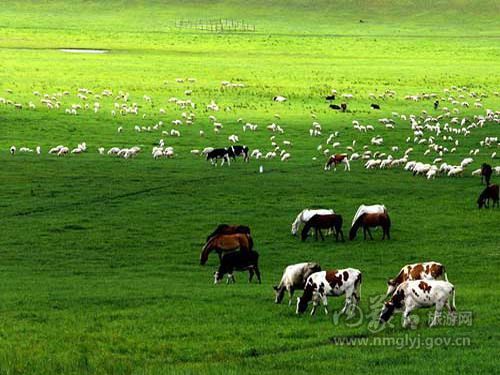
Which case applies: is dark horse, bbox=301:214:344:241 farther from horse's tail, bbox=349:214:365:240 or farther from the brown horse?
the brown horse

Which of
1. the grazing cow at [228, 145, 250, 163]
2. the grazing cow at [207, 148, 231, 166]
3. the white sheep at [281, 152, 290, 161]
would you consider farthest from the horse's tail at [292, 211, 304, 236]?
the white sheep at [281, 152, 290, 161]

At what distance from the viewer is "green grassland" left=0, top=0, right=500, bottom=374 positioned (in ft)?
45.3

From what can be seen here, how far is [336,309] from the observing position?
54.0 ft

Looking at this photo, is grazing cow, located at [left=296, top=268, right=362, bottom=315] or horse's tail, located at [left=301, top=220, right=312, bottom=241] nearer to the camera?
grazing cow, located at [left=296, top=268, right=362, bottom=315]

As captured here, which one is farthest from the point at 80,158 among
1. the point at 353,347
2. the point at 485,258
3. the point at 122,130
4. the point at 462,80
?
the point at 462,80

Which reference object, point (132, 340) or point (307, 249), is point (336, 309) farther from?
point (307, 249)

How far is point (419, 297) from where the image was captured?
1466 cm

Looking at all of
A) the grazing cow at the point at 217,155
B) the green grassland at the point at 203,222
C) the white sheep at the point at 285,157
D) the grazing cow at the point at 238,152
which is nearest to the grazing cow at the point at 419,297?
the green grassland at the point at 203,222

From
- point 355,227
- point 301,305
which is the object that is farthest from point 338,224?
point 301,305

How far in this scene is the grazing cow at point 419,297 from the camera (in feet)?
48.1

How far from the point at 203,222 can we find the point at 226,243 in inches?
218

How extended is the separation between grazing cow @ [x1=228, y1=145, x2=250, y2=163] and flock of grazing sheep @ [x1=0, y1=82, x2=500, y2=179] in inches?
31.7

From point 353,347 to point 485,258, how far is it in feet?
32.3

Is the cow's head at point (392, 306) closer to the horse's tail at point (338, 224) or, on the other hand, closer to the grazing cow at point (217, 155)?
the horse's tail at point (338, 224)
